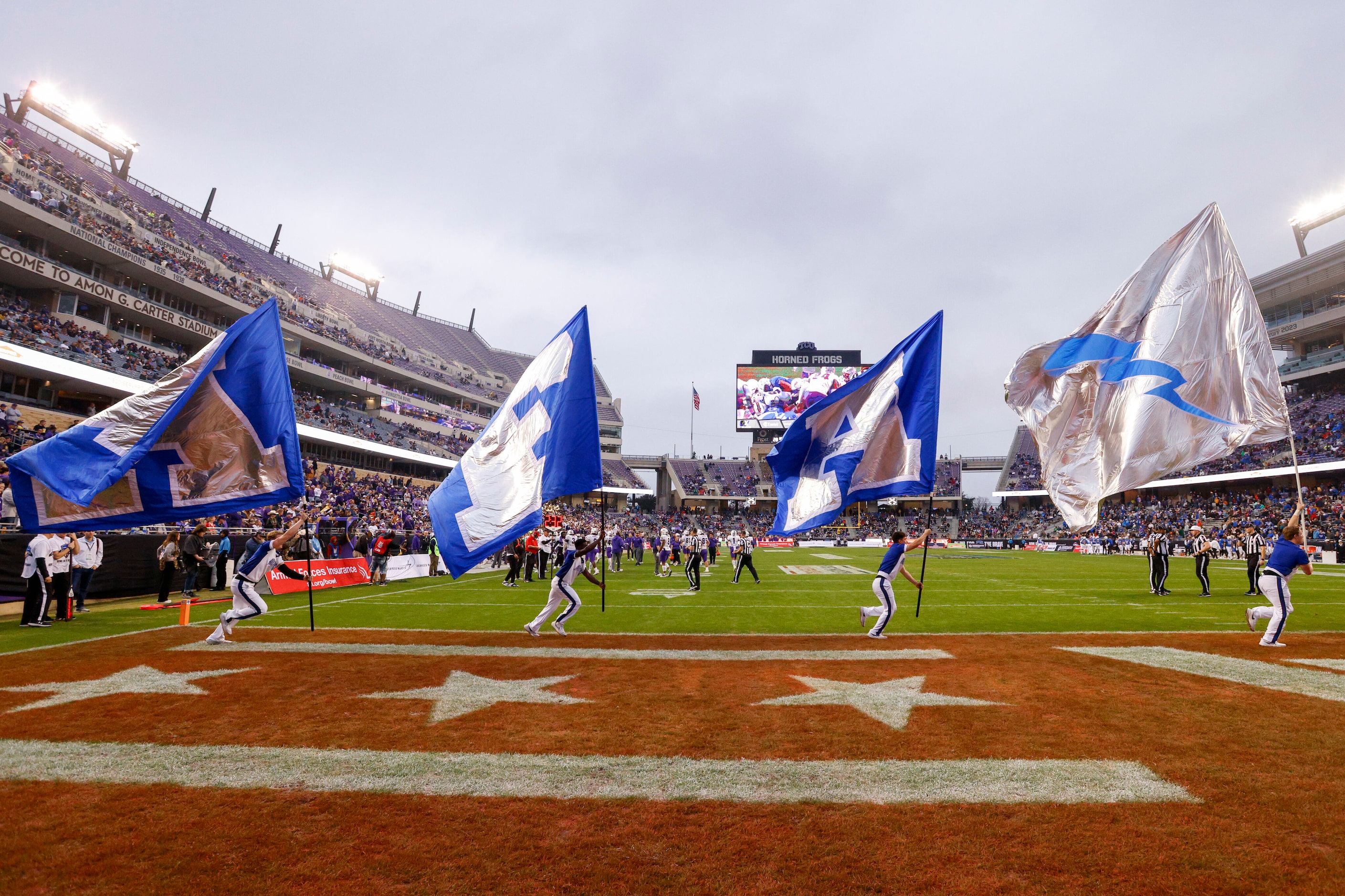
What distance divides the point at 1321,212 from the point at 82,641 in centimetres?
7656

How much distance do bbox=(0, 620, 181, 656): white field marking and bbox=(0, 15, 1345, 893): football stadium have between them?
0.15m

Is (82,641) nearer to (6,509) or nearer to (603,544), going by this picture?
(603,544)

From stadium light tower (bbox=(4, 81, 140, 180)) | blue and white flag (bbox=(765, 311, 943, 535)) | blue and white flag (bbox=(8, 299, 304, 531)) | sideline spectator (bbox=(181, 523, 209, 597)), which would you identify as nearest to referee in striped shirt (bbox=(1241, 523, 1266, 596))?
blue and white flag (bbox=(765, 311, 943, 535))

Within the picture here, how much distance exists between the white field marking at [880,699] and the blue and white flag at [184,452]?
7576 millimetres

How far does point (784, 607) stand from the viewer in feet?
56.4

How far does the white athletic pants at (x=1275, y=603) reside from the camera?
1058cm

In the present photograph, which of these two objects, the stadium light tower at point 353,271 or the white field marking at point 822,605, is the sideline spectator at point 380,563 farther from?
the stadium light tower at point 353,271

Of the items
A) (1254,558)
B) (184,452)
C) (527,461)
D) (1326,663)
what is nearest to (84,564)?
(184,452)

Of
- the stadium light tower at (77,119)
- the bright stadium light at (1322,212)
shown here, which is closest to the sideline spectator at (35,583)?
the stadium light tower at (77,119)

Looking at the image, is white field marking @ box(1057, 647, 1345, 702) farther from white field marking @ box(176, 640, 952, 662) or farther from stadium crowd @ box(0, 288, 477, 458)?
stadium crowd @ box(0, 288, 477, 458)

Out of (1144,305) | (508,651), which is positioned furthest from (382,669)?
(1144,305)

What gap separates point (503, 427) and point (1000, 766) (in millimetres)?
8219

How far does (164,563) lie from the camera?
1828 centimetres

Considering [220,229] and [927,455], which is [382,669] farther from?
[220,229]
